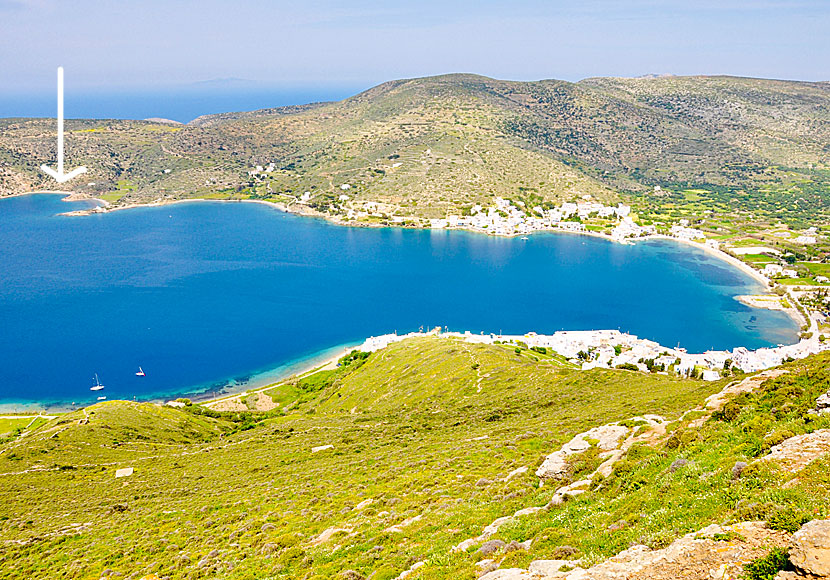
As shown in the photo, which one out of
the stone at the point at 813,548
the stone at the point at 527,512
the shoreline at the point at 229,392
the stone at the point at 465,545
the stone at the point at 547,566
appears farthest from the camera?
the shoreline at the point at 229,392

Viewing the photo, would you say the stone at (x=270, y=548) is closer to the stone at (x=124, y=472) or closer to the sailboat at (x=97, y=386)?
the stone at (x=124, y=472)

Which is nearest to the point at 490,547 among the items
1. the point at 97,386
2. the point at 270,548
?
the point at 270,548

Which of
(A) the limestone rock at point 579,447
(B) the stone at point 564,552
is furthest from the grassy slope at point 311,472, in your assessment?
(B) the stone at point 564,552

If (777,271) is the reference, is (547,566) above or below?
above

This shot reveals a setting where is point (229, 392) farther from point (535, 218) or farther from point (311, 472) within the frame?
point (535, 218)

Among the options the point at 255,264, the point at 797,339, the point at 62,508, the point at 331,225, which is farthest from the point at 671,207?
the point at 62,508
